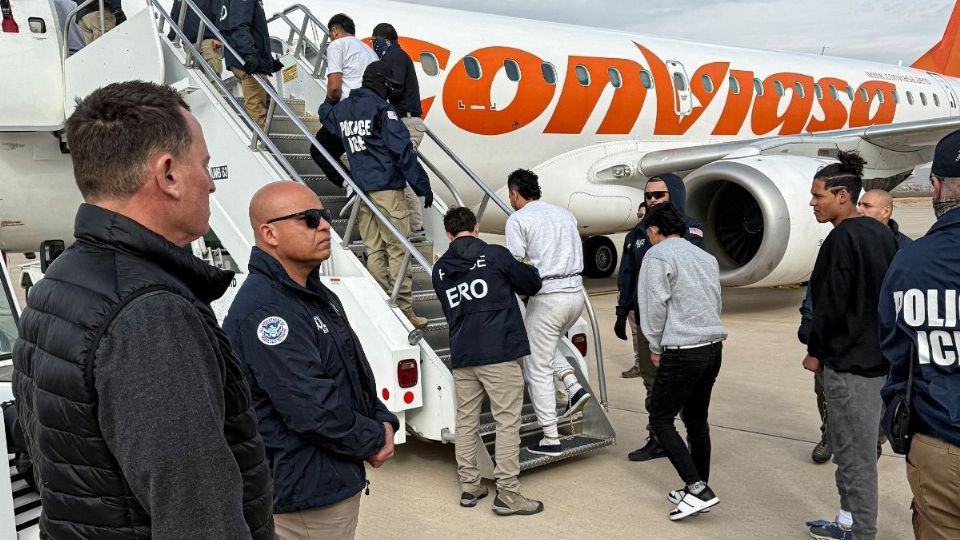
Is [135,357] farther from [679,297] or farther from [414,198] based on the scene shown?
[414,198]

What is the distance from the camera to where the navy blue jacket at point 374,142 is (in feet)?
16.5

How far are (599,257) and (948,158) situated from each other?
10.9 metres

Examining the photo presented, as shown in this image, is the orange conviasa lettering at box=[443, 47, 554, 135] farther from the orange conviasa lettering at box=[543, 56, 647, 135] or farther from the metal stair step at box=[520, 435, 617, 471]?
the metal stair step at box=[520, 435, 617, 471]

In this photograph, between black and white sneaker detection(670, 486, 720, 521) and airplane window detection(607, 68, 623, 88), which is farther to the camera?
airplane window detection(607, 68, 623, 88)

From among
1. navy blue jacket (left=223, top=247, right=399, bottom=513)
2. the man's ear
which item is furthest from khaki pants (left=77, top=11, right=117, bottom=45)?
the man's ear

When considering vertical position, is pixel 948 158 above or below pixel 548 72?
below

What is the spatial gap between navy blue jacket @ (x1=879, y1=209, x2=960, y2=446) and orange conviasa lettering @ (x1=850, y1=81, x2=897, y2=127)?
44.3 ft

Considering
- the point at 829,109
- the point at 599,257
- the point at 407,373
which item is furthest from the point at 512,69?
the point at 829,109

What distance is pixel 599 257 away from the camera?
13.3m

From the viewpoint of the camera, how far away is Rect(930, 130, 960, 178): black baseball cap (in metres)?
2.38

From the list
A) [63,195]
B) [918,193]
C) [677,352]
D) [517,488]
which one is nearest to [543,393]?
[517,488]

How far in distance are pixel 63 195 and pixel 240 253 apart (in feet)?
5.57

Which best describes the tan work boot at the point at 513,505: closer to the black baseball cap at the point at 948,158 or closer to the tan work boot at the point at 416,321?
the tan work boot at the point at 416,321

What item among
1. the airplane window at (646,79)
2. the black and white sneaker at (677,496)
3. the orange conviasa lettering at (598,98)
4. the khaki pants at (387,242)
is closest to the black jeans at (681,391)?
the black and white sneaker at (677,496)
